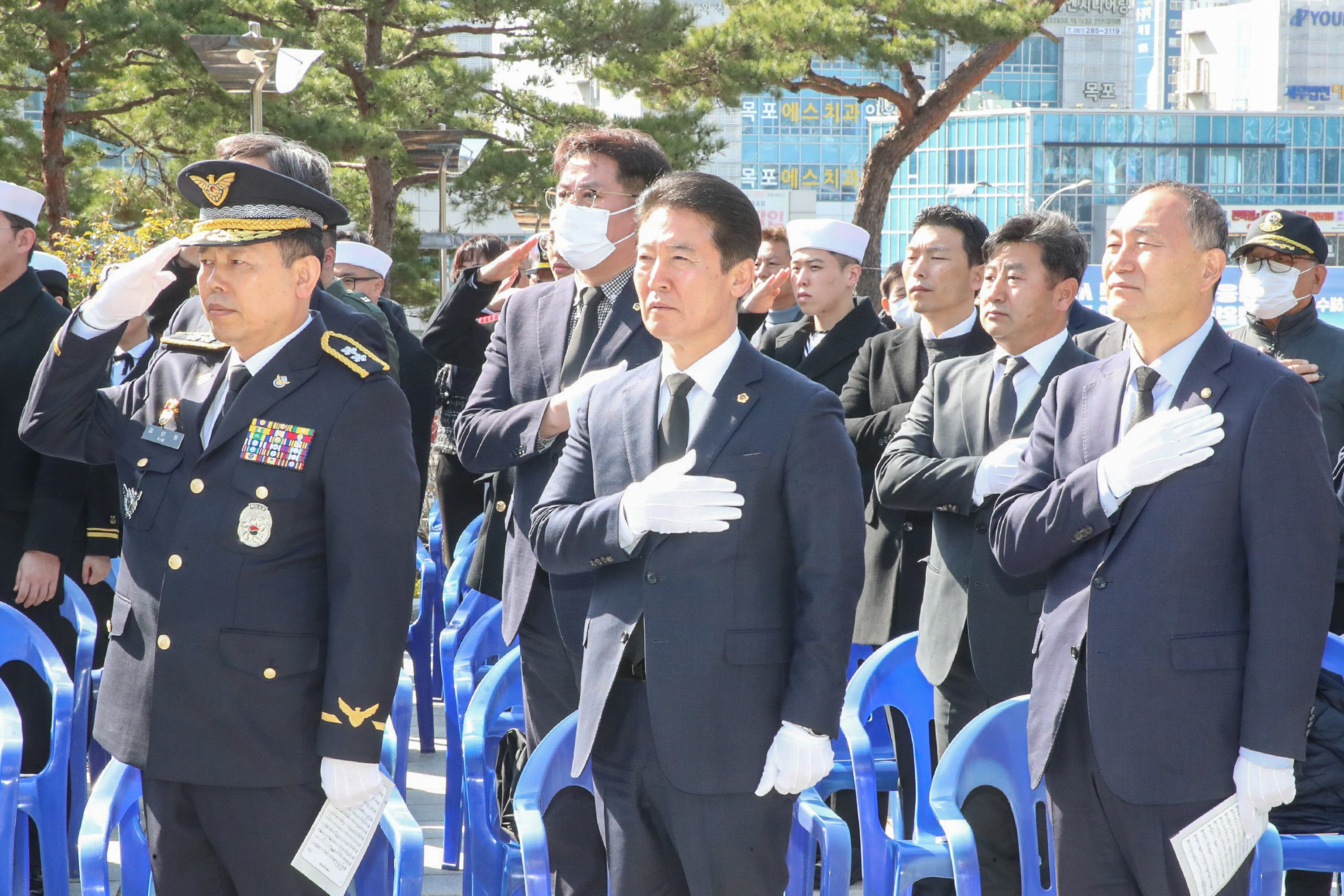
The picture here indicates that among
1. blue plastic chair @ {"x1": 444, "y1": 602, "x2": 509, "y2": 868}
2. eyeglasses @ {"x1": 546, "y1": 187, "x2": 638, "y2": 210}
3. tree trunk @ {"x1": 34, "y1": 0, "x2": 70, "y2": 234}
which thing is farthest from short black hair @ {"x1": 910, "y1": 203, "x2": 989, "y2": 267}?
tree trunk @ {"x1": 34, "y1": 0, "x2": 70, "y2": 234}

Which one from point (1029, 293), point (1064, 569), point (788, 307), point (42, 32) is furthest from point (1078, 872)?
point (42, 32)

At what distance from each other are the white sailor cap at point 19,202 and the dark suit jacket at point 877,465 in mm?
2252

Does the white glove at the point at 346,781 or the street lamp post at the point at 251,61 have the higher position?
the street lamp post at the point at 251,61

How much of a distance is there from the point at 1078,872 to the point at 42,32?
43.7 ft

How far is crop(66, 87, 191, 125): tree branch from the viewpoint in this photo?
47.1ft

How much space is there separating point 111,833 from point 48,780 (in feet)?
2.05

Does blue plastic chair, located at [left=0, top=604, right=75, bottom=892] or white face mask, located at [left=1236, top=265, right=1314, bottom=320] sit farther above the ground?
white face mask, located at [left=1236, top=265, right=1314, bottom=320]

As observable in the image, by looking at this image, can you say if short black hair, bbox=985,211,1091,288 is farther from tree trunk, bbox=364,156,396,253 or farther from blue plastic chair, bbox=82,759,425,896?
tree trunk, bbox=364,156,396,253

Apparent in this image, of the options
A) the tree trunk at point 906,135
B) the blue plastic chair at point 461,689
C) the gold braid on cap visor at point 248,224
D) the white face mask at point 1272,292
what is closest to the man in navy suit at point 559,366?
the blue plastic chair at point 461,689

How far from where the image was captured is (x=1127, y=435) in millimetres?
2488

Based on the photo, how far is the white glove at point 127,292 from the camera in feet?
8.39

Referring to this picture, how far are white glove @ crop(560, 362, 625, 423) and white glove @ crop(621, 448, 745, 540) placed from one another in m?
0.54

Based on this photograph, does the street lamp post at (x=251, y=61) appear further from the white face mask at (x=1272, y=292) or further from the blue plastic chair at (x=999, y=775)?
the blue plastic chair at (x=999, y=775)

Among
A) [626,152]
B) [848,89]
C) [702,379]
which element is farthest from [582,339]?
[848,89]
